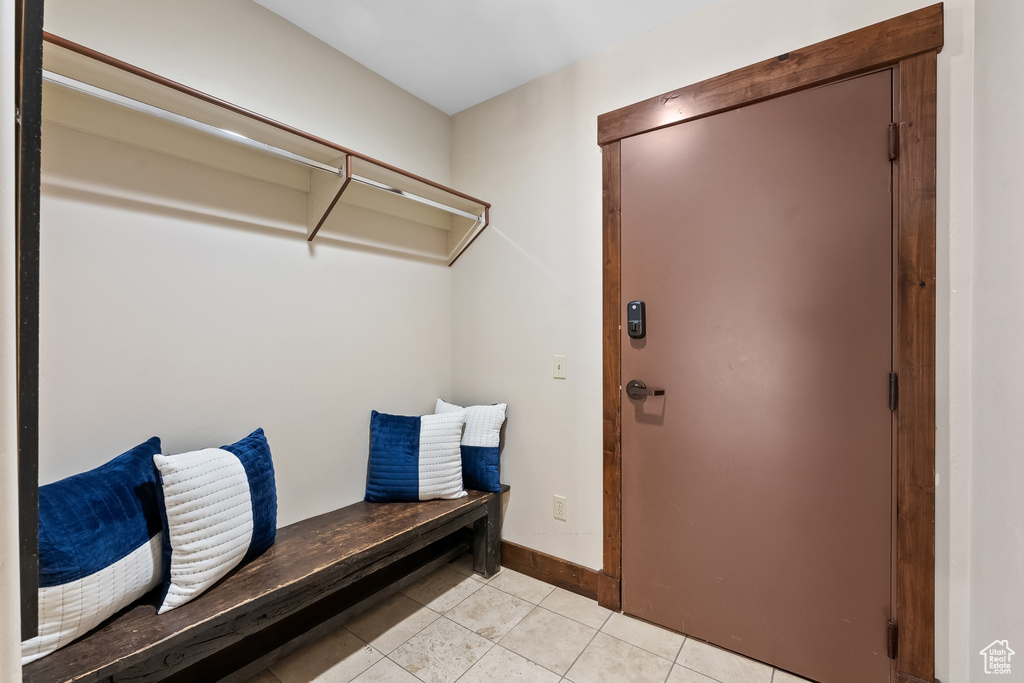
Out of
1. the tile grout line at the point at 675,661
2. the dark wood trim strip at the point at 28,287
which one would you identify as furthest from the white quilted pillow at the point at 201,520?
the tile grout line at the point at 675,661

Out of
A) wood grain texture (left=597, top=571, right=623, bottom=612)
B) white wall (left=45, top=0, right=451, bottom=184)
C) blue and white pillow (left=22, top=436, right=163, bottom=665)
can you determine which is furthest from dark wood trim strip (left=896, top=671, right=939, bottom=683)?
white wall (left=45, top=0, right=451, bottom=184)

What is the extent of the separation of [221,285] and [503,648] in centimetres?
172

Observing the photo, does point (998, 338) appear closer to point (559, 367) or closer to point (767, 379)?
point (767, 379)

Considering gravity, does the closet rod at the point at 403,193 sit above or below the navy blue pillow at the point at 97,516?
above

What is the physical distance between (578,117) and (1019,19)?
138 cm

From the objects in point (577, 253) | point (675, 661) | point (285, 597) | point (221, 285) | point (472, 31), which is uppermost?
point (472, 31)

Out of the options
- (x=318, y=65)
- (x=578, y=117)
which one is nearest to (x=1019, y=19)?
(x=578, y=117)

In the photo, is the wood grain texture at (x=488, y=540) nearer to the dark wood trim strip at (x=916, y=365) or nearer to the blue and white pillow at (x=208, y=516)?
the blue and white pillow at (x=208, y=516)

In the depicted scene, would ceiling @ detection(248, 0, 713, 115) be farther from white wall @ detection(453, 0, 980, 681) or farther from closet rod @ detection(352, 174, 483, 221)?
closet rod @ detection(352, 174, 483, 221)

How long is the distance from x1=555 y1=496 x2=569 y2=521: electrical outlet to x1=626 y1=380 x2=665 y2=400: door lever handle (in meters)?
0.64

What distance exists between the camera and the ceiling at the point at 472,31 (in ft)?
5.66

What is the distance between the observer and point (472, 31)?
186cm

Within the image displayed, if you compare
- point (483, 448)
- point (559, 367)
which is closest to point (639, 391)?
point (559, 367)

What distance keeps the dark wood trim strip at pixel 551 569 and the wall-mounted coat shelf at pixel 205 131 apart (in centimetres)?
175
